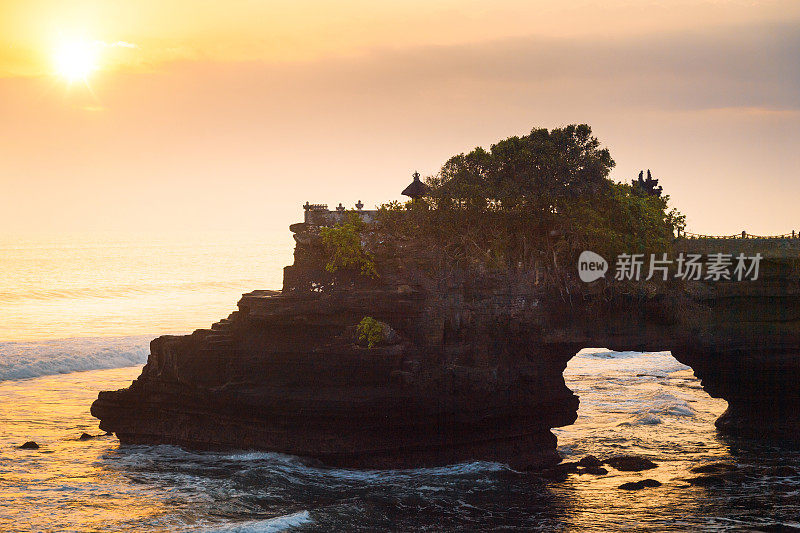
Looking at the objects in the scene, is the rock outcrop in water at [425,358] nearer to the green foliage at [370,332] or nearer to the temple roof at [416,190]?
the green foliage at [370,332]

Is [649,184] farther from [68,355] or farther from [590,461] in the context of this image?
[68,355]

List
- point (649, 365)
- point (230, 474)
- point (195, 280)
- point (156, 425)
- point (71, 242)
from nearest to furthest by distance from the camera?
point (230, 474)
point (156, 425)
point (649, 365)
point (195, 280)
point (71, 242)

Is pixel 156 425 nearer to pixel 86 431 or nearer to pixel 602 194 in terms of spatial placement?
pixel 86 431

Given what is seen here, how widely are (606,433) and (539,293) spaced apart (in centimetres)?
653

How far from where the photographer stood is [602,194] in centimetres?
3155

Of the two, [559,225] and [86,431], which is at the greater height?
[559,225]

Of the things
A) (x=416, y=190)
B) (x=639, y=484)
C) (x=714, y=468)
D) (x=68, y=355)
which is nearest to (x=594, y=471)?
(x=639, y=484)

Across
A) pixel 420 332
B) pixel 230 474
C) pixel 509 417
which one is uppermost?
pixel 420 332

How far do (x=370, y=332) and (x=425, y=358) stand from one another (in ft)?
6.49

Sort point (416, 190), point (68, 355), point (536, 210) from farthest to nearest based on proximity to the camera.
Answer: point (68, 355)
point (416, 190)
point (536, 210)

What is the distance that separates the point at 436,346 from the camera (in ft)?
90.8

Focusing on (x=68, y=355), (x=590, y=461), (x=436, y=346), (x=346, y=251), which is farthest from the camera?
(x=68, y=355)

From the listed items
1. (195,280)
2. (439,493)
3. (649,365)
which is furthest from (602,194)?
(195,280)

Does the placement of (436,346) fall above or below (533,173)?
below
